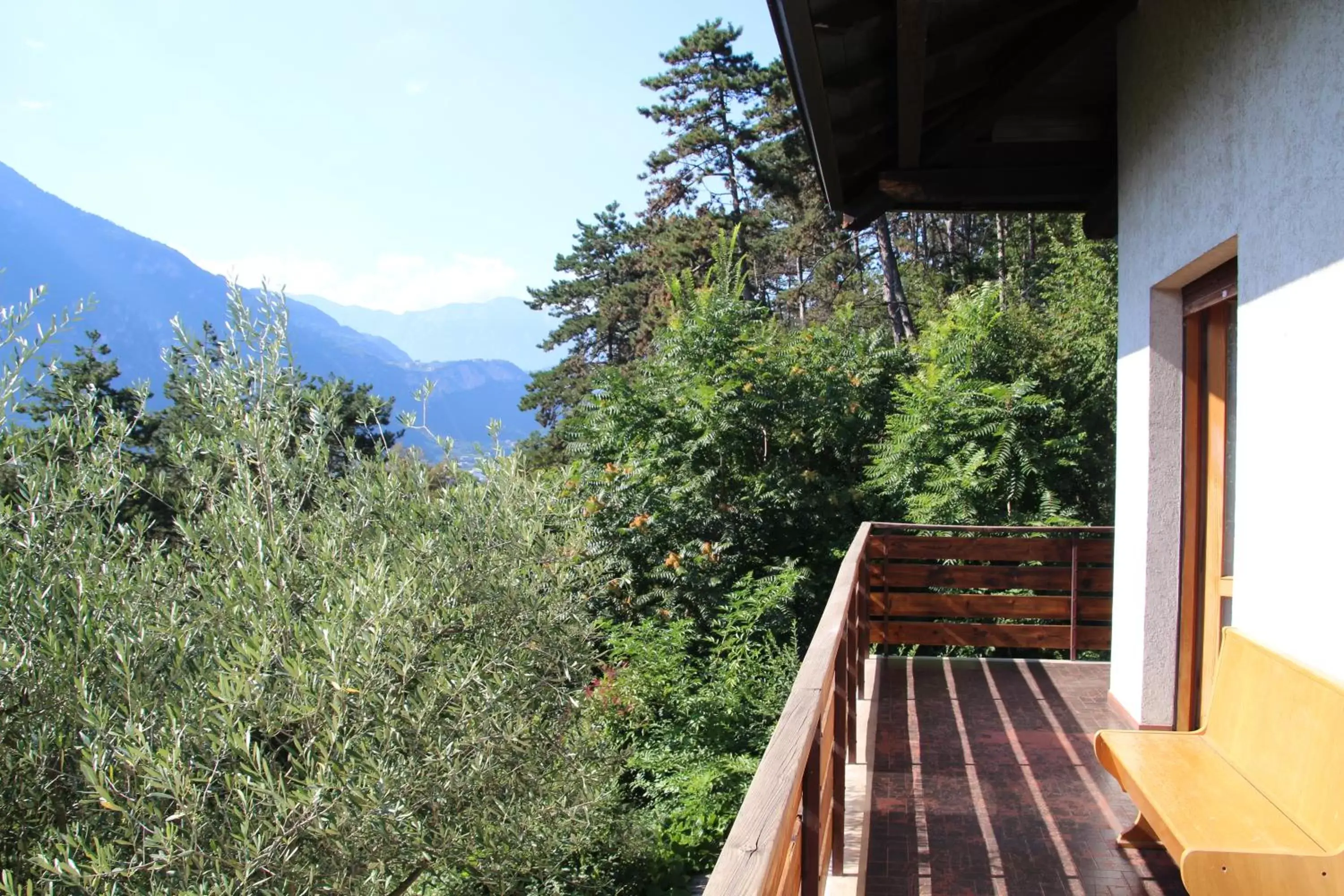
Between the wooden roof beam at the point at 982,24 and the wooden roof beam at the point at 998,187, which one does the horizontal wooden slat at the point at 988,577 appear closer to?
the wooden roof beam at the point at 998,187

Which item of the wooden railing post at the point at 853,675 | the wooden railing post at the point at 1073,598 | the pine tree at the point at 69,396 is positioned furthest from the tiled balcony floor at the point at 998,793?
the pine tree at the point at 69,396

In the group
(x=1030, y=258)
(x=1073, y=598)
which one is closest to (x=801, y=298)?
(x=1030, y=258)

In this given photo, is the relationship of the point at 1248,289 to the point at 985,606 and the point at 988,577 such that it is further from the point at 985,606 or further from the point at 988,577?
the point at 985,606

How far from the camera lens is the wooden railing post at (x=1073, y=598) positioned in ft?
20.9

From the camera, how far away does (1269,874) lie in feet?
6.97

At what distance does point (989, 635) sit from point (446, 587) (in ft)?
13.5

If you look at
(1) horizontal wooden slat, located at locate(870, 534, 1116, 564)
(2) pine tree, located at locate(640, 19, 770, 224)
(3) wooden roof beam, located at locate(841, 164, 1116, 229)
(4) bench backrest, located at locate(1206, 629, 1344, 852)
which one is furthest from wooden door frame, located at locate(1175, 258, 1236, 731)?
(2) pine tree, located at locate(640, 19, 770, 224)

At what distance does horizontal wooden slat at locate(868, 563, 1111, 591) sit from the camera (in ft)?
21.5

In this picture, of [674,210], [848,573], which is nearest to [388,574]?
[848,573]

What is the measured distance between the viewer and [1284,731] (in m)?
2.53

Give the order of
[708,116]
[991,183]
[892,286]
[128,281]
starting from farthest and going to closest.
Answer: [128,281]
[708,116]
[892,286]
[991,183]

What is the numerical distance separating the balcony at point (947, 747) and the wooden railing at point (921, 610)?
0.01m

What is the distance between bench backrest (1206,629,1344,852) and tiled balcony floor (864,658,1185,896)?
638 millimetres

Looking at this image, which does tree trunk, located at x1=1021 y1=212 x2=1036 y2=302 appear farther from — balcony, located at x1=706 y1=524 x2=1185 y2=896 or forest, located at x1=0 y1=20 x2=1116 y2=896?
balcony, located at x1=706 y1=524 x2=1185 y2=896
